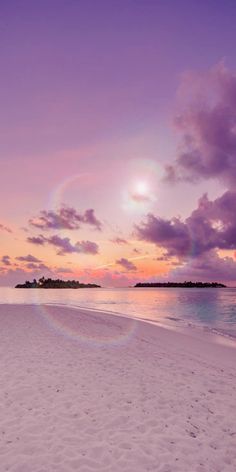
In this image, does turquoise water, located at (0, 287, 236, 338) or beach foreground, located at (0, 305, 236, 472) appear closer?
beach foreground, located at (0, 305, 236, 472)

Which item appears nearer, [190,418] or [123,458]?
[123,458]

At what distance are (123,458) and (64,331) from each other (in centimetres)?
1755

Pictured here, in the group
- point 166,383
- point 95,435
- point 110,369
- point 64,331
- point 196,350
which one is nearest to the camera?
point 95,435

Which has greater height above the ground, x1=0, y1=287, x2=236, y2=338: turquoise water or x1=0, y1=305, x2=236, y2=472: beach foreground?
x1=0, y1=305, x2=236, y2=472: beach foreground

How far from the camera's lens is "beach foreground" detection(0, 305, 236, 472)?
7.75m

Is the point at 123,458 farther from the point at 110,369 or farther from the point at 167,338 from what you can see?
the point at 167,338

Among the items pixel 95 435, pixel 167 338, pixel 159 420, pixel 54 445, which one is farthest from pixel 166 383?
pixel 167 338

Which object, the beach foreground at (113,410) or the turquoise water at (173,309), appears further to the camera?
the turquoise water at (173,309)

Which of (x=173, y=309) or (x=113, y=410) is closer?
(x=113, y=410)

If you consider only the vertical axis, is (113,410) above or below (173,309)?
above

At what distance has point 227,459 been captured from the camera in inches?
316

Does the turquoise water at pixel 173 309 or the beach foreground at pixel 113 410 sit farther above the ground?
the beach foreground at pixel 113 410

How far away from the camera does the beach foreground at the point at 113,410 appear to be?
7.75 m

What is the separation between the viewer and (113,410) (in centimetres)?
1020
